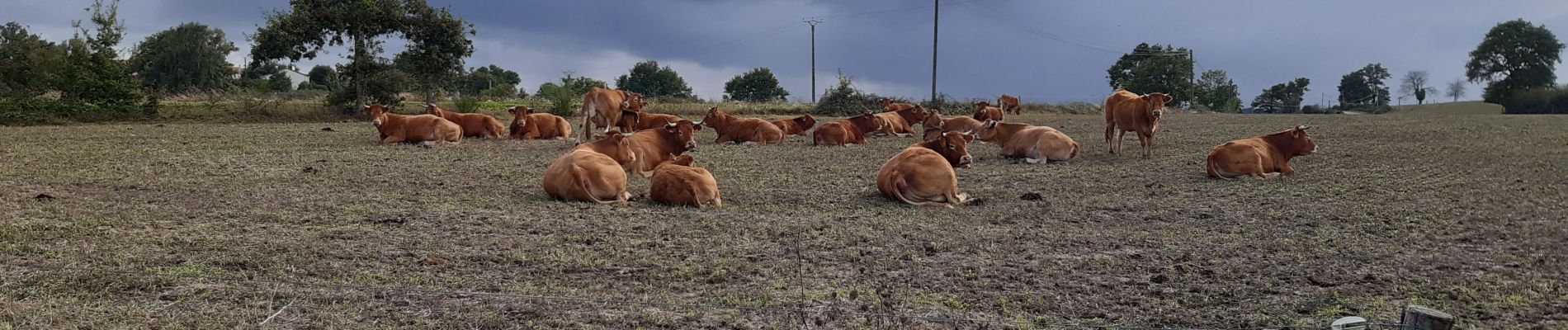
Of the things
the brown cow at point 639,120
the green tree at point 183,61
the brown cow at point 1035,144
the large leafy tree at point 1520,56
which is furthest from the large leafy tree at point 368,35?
the large leafy tree at point 1520,56

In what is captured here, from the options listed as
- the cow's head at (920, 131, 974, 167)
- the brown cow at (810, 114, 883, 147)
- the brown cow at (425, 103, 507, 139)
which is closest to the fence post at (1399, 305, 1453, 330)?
the cow's head at (920, 131, 974, 167)

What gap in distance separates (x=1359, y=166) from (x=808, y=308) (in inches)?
406

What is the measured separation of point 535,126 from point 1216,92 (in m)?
65.5

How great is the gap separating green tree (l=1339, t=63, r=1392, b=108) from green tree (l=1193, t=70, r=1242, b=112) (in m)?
17.7

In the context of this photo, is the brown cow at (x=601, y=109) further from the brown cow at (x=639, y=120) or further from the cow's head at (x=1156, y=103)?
the cow's head at (x=1156, y=103)

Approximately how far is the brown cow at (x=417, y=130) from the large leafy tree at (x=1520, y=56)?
2801 inches

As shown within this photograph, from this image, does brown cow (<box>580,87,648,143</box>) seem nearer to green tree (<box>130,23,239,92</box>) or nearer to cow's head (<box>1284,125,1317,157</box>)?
cow's head (<box>1284,125,1317,157</box>)

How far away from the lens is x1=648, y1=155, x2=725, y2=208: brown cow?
8766 millimetres

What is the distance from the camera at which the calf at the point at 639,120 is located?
18344mm

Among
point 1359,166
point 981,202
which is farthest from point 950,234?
point 1359,166

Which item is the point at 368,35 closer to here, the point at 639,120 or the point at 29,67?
the point at 29,67

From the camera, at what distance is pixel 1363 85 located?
89500 mm

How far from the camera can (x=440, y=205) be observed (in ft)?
28.6

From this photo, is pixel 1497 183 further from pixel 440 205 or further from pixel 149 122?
pixel 149 122
